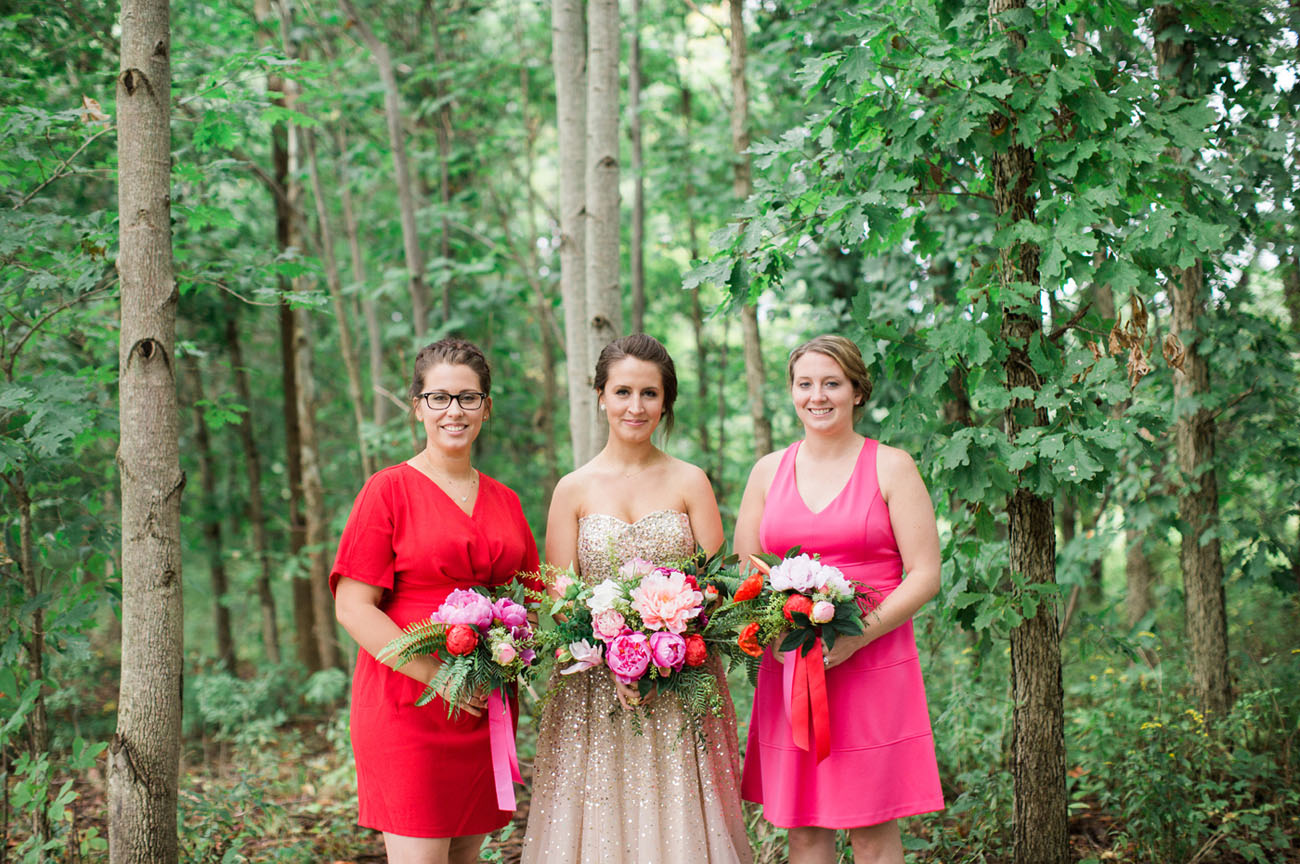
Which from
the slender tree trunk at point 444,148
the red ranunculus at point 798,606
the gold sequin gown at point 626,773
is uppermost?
the slender tree trunk at point 444,148

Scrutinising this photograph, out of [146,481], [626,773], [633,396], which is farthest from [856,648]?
[146,481]

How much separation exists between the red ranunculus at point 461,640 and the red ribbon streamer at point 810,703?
1049mm

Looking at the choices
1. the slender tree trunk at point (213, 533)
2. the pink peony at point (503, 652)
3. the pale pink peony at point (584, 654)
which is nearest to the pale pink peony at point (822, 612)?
the pale pink peony at point (584, 654)

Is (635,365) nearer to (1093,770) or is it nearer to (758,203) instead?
(758,203)

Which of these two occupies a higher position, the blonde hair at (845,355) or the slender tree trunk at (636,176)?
the slender tree trunk at (636,176)

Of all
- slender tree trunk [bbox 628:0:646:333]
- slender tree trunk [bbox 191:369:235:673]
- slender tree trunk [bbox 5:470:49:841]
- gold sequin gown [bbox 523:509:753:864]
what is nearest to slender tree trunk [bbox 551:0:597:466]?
gold sequin gown [bbox 523:509:753:864]

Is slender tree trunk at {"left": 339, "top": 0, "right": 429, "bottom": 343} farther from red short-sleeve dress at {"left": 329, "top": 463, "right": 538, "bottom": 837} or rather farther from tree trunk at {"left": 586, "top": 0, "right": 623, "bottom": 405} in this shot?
red short-sleeve dress at {"left": 329, "top": 463, "right": 538, "bottom": 837}

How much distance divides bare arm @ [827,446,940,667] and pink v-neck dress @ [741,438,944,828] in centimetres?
4

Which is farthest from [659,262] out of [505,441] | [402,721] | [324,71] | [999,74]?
[402,721]

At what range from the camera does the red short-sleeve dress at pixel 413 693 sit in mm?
2914

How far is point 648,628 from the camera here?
280 centimetres

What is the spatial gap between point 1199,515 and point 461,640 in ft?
14.7

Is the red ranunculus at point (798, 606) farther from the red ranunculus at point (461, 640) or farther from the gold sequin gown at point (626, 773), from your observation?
the red ranunculus at point (461, 640)

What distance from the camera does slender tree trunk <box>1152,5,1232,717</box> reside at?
4.99m
